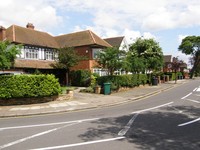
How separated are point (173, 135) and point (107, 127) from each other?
254 centimetres

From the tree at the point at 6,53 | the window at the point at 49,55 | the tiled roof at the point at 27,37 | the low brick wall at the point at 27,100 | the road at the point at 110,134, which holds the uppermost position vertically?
the tiled roof at the point at 27,37

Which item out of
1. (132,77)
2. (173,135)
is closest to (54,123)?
(173,135)

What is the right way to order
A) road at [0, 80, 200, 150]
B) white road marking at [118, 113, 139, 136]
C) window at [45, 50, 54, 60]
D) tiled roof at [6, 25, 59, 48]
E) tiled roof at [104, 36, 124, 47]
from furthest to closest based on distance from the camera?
tiled roof at [104, 36, 124, 47]
window at [45, 50, 54, 60]
tiled roof at [6, 25, 59, 48]
white road marking at [118, 113, 139, 136]
road at [0, 80, 200, 150]

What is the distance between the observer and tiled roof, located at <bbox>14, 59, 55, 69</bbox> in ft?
118

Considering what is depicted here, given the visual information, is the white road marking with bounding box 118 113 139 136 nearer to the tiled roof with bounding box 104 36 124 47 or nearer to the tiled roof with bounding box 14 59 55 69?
the tiled roof with bounding box 14 59 55 69

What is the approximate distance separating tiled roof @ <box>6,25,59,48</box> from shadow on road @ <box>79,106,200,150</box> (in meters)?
27.1

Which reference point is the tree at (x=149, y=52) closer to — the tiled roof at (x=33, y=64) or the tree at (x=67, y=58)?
the tree at (x=67, y=58)

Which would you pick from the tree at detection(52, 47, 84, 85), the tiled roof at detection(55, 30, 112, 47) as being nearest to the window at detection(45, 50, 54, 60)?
the tiled roof at detection(55, 30, 112, 47)

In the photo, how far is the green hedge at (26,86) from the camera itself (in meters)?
19.8

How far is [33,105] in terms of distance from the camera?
19.6m

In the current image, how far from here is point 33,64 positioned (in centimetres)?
3794

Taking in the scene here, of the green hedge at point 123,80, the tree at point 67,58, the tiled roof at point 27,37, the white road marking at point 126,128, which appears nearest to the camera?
the white road marking at point 126,128

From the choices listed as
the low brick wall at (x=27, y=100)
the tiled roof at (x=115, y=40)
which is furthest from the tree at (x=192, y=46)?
the low brick wall at (x=27, y=100)

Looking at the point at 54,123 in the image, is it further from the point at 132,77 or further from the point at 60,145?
the point at 132,77
